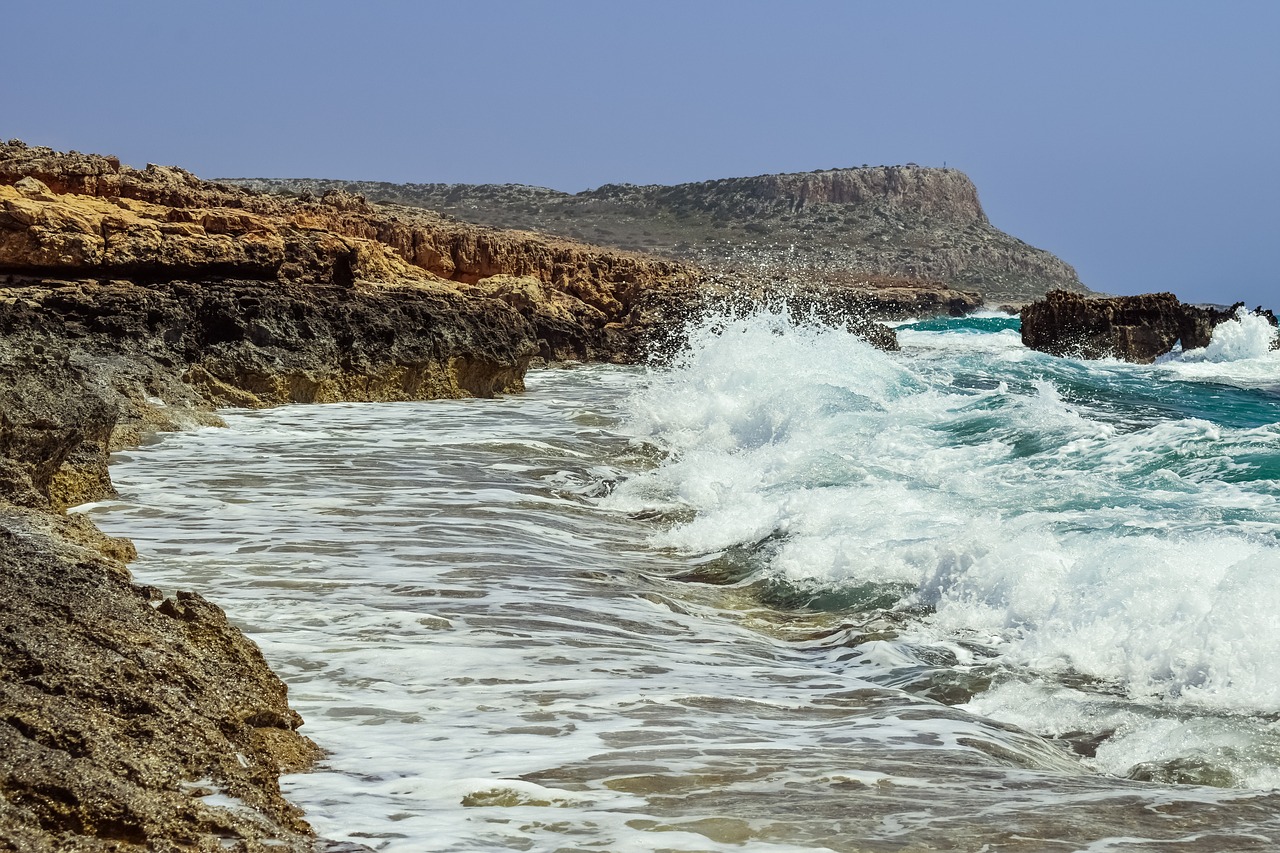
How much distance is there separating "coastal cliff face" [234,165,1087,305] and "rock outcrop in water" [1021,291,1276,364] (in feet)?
100

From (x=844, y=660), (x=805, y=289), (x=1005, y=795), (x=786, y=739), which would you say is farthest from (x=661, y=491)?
(x=805, y=289)

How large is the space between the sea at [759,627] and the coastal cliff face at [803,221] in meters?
51.2

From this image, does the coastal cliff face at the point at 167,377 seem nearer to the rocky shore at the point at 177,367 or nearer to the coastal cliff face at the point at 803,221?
the rocky shore at the point at 177,367

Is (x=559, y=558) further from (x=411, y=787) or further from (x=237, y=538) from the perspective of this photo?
(x=411, y=787)

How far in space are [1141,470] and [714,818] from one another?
23.6 feet

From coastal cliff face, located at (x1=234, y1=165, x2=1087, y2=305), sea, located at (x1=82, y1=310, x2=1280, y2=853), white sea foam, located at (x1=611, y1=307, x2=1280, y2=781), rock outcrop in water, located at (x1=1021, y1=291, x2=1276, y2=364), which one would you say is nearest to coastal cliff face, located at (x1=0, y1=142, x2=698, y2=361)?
sea, located at (x1=82, y1=310, x2=1280, y2=853)

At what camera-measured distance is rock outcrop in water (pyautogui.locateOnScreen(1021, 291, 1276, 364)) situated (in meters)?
28.0

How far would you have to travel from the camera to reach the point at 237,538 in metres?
6.50

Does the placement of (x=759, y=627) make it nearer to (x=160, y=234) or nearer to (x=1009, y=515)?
(x=1009, y=515)

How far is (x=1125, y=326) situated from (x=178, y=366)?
2200cm

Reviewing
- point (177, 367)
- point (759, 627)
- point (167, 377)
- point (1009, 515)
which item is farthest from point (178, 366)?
point (759, 627)

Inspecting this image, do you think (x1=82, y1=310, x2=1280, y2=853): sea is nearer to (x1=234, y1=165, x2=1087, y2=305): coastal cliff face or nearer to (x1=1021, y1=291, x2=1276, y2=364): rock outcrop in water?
(x1=1021, y1=291, x2=1276, y2=364): rock outcrop in water

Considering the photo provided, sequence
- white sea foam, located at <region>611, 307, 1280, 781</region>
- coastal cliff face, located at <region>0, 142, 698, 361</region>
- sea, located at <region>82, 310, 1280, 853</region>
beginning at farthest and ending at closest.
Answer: coastal cliff face, located at <region>0, 142, 698, 361</region>
white sea foam, located at <region>611, 307, 1280, 781</region>
sea, located at <region>82, 310, 1280, 853</region>

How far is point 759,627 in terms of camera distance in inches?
231
